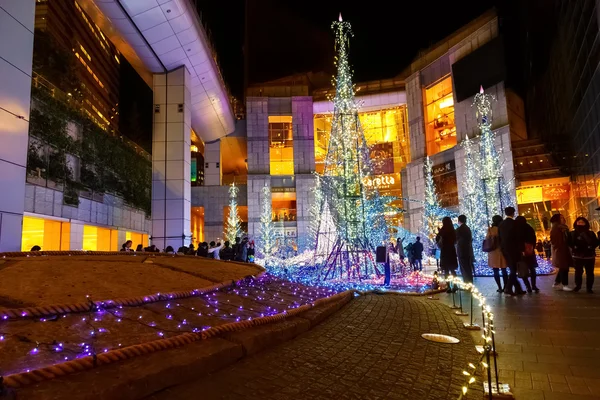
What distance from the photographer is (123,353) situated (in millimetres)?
2916

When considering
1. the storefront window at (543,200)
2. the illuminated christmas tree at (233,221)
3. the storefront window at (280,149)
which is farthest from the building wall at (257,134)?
the storefront window at (543,200)

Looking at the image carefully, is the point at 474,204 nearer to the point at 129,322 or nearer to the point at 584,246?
the point at 584,246

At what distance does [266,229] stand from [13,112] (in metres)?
21.5

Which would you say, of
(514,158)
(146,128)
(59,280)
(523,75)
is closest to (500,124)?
(514,158)

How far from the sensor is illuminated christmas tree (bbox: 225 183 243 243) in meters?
28.5

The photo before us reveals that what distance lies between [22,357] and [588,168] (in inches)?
1006

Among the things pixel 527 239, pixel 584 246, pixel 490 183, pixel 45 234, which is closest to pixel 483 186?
pixel 490 183

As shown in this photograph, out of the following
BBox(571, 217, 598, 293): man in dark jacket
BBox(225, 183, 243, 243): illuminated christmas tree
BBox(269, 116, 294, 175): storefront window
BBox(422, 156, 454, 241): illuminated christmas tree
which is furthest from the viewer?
BBox(269, 116, 294, 175): storefront window

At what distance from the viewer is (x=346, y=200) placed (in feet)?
42.8

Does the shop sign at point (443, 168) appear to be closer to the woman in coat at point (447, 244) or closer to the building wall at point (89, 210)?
the woman in coat at point (447, 244)

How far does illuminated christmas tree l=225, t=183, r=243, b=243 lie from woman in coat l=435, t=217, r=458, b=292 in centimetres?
2109

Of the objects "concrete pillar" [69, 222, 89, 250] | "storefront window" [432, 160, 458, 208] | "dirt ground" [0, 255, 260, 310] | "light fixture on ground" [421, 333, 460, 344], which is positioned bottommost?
"light fixture on ground" [421, 333, 460, 344]

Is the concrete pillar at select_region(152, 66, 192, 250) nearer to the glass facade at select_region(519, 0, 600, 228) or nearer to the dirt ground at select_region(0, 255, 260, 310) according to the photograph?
the dirt ground at select_region(0, 255, 260, 310)

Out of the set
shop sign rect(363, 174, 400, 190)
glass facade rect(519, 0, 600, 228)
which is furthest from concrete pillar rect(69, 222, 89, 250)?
shop sign rect(363, 174, 400, 190)
